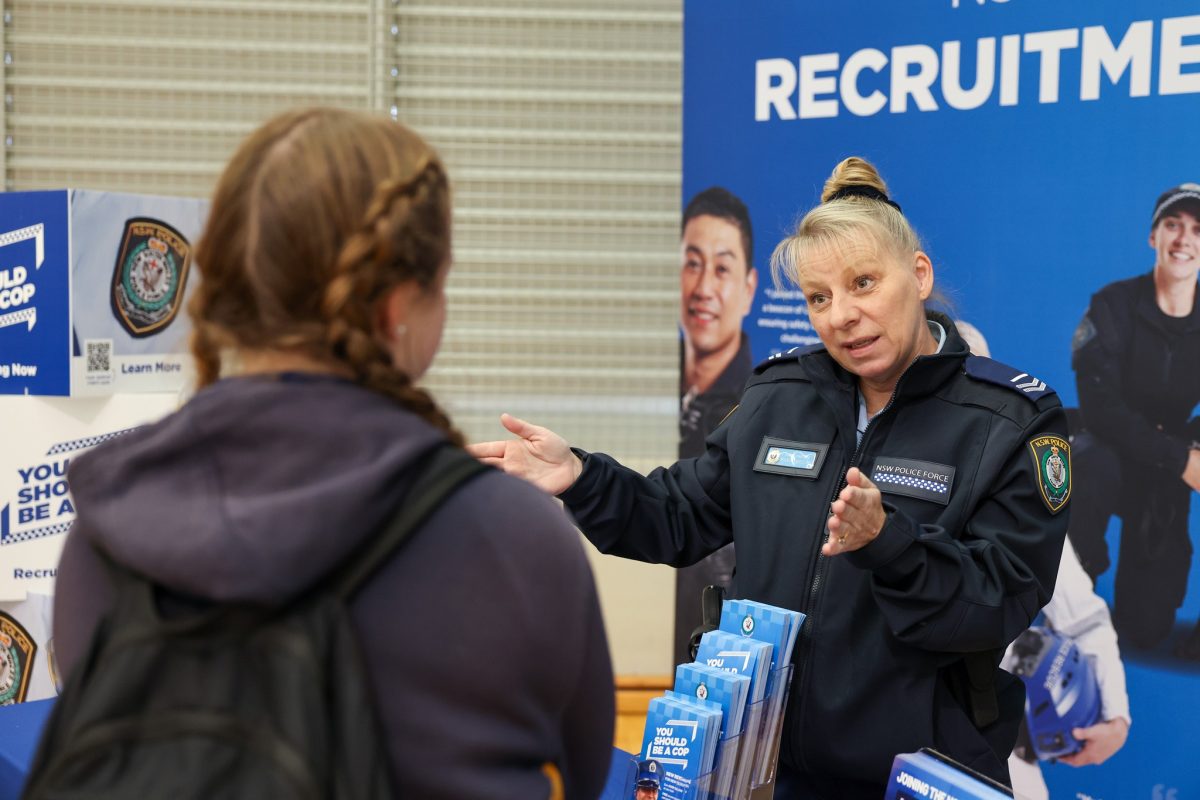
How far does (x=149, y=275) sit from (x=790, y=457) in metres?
1.84

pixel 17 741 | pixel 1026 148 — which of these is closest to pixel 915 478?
pixel 1026 148

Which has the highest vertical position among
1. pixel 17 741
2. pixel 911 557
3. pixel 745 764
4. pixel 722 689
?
pixel 911 557

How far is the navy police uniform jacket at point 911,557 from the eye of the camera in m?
1.62

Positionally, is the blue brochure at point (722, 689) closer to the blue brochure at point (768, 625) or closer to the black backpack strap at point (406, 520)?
the blue brochure at point (768, 625)

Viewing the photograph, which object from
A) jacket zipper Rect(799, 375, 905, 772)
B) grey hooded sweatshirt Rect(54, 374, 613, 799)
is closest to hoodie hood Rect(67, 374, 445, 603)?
grey hooded sweatshirt Rect(54, 374, 613, 799)

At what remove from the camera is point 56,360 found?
2.78 meters

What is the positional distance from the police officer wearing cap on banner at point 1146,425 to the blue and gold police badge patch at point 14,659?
2706 mm

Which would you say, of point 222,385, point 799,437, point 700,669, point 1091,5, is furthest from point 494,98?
point 222,385

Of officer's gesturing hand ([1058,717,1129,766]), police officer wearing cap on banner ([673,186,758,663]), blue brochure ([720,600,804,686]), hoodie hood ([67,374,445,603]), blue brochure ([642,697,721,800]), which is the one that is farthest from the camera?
police officer wearing cap on banner ([673,186,758,663])

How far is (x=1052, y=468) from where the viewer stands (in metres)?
1.71

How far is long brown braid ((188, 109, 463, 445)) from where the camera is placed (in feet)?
2.77

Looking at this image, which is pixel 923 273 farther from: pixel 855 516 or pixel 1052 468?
pixel 855 516

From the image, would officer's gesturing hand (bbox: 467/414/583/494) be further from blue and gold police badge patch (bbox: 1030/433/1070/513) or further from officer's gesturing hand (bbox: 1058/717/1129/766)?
officer's gesturing hand (bbox: 1058/717/1129/766)

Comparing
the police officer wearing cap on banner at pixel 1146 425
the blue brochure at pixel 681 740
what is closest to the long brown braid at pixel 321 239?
the blue brochure at pixel 681 740
